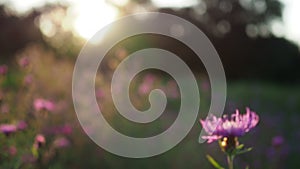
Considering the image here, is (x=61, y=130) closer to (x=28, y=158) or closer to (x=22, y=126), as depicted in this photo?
(x=22, y=126)

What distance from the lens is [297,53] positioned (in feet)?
63.9

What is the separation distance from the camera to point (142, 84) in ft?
17.1

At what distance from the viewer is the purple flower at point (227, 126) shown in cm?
161

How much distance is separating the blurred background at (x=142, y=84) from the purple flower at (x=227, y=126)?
42.5 inches

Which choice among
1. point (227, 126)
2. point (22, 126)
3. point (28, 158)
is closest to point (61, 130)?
point (22, 126)

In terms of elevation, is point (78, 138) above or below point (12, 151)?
above

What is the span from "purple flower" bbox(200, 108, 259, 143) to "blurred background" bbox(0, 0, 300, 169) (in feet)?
3.54

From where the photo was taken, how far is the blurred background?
3.37m

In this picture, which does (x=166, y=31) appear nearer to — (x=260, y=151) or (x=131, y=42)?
(x=131, y=42)

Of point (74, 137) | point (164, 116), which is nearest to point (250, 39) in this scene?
point (164, 116)

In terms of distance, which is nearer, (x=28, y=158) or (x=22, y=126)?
(x=28, y=158)

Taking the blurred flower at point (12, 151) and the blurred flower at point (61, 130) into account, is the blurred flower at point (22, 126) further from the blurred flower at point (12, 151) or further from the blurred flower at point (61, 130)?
the blurred flower at point (61, 130)

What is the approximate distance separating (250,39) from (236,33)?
59 cm

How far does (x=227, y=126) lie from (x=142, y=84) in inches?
139
